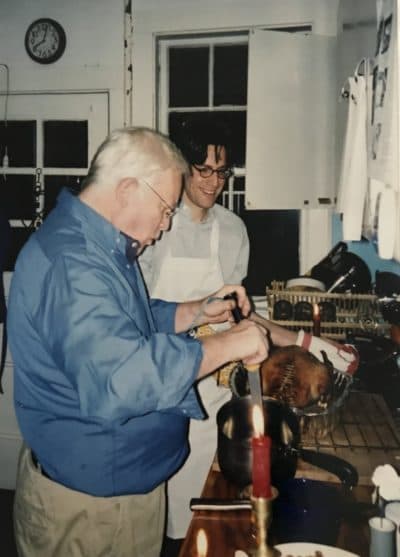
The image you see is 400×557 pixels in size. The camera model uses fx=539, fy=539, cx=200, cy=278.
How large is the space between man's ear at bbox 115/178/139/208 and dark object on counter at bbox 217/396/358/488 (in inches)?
23.1

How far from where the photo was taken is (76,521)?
144 cm

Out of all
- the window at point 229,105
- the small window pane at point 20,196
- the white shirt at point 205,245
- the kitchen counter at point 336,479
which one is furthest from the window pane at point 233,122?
the kitchen counter at point 336,479

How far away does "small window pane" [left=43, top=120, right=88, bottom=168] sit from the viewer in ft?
10.8

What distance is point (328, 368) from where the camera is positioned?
5.12 feet

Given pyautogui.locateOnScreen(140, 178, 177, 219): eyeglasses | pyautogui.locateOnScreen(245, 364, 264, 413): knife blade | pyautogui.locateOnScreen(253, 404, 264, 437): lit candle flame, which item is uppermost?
pyautogui.locateOnScreen(140, 178, 177, 219): eyeglasses

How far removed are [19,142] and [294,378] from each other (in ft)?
8.32

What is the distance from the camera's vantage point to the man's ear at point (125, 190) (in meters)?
1.34

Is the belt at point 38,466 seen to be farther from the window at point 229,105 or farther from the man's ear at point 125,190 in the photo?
the window at point 229,105

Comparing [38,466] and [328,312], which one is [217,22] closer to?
[328,312]

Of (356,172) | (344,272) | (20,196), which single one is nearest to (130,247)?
(356,172)

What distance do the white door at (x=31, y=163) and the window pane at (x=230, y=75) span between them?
828 millimetres

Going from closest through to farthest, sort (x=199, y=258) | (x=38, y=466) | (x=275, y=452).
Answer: (x=275, y=452), (x=38, y=466), (x=199, y=258)

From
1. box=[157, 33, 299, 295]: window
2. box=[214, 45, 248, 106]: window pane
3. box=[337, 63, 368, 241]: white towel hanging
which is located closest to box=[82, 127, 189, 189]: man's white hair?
box=[337, 63, 368, 241]: white towel hanging

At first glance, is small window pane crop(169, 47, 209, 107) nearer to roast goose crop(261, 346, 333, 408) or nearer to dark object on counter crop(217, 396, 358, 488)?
roast goose crop(261, 346, 333, 408)
